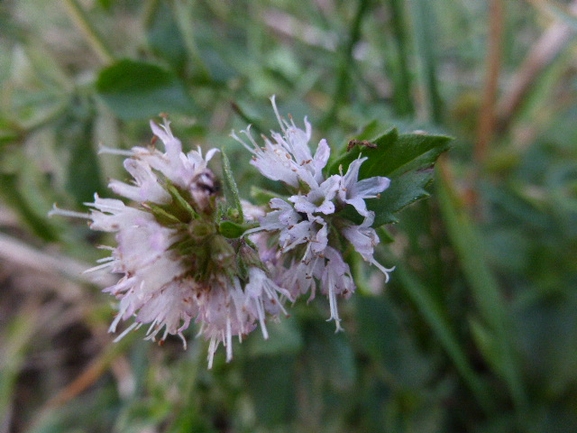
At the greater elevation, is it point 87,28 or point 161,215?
point 87,28

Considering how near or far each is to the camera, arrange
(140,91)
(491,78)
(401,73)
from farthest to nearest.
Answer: (491,78), (401,73), (140,91)

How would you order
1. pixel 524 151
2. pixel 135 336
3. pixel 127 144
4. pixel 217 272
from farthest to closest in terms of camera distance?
pixel 524 151 < pixel 135 336 < pixel 127 144 < pixel 217 272

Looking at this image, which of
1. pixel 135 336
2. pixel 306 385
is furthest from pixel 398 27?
pixel 135 336

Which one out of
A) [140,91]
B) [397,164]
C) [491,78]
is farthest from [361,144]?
[491,78]

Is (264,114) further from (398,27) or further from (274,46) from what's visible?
(274,46)

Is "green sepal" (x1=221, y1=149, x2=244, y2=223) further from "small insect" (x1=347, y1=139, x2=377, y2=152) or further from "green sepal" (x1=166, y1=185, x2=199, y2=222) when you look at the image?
"small insect" (x1=347, y1=139, x2=377, y2=152)

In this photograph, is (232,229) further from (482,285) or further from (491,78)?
(491,78)

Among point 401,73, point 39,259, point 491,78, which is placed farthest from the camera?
point 39,259
